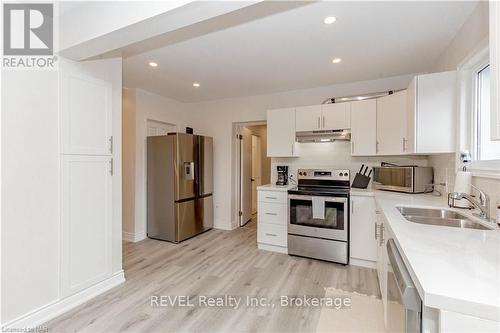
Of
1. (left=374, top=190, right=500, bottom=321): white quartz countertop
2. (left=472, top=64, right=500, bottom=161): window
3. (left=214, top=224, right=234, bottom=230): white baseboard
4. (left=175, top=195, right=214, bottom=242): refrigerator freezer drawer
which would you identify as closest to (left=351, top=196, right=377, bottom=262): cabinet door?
(left=472, top=64, right=500, bottom=161): window

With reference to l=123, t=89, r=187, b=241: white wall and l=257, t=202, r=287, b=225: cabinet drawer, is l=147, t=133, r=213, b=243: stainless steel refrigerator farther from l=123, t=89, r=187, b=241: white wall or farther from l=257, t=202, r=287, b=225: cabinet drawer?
l=257, t=202, r=287, b=225: cabinet drawer

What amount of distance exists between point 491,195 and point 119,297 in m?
3.07

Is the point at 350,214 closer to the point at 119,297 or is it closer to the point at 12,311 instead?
the point at 119,297

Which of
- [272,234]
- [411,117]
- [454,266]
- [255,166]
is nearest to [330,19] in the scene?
[411,117]

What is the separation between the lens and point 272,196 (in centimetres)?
341

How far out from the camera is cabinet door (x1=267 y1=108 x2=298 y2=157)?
3.58 meters

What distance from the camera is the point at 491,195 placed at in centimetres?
159

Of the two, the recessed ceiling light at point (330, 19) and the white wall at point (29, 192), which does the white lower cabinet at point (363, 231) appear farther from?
the white wall at point (29, 192)

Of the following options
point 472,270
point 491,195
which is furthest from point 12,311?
point 491,195

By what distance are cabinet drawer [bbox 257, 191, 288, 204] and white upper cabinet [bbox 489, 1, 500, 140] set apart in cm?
243

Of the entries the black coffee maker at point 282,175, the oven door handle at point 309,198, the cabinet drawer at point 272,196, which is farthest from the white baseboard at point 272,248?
the black coffee maker at point 282,175

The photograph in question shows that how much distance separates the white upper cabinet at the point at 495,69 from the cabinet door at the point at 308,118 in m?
2.34

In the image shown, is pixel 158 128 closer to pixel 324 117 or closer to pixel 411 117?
pixel 324 117

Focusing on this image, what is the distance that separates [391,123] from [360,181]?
2.85 ft
